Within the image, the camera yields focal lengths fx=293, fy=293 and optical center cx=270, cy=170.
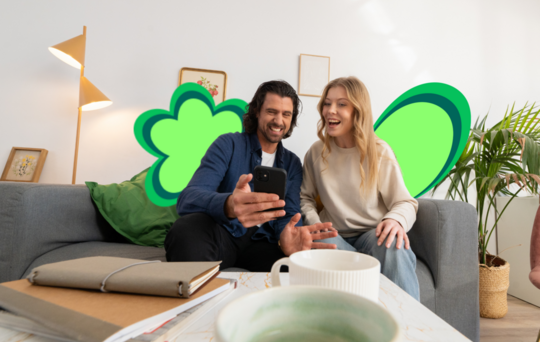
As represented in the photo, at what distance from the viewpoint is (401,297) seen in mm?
554

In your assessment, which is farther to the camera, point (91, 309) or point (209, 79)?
point (209, 79)

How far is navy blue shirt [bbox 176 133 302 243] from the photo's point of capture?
3.36ft

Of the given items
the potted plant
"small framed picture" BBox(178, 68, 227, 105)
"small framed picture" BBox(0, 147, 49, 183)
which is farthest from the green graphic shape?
the potted plant

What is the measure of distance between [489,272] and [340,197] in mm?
976

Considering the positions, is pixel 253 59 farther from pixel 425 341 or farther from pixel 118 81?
pixel 425 341

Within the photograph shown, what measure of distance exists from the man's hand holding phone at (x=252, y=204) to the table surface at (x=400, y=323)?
28 centimetres

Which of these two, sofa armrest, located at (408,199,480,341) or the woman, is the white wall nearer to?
the woman

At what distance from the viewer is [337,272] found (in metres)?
0.32

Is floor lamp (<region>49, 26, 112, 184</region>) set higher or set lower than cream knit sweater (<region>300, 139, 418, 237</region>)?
higher

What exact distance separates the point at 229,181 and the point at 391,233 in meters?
0.66

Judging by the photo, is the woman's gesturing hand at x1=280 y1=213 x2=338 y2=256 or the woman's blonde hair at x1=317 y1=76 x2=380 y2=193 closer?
the woman's gesturing hand at x1=280 y1=213 x2=338 y2=256

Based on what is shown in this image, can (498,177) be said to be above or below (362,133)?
below

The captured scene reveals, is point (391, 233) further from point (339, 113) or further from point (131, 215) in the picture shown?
point (131, 215)

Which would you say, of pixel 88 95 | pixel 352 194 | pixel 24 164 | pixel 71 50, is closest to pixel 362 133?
pixel 352 194
